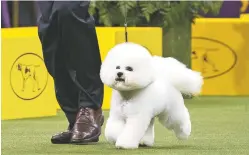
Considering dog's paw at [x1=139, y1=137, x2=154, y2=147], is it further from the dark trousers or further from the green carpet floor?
the dark trousers

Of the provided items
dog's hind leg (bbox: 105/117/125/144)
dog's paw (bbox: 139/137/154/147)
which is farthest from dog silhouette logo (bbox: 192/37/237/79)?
dog's hind leg (bbox: 105/117/125/144)

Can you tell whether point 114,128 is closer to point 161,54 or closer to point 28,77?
point 28,77

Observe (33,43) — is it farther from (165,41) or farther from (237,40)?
(237,40)

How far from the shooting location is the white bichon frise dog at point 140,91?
9.15 feet

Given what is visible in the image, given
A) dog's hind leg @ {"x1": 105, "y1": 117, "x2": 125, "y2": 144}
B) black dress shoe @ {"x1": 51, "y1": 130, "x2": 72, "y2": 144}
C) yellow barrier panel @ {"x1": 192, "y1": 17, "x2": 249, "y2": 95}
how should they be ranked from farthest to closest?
yellow barrier panel @ {"x1": 192, "y1": 17, "x2": 249, "y2": 95} → black dress shoe @ {"x1": 51, "y1": 130, "x2": 72, "y2": 144} → dog's hind leg @ {"x1": 105, "y1": 117, "x2": 125, "y2": 144}

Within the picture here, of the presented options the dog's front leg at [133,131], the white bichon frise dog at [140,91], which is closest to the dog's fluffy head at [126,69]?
the white bichon frise dog at [140,91]

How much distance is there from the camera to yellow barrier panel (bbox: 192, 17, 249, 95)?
6.32m

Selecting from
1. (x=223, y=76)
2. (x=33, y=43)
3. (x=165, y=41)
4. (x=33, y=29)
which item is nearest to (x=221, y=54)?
(x=223, y=76)

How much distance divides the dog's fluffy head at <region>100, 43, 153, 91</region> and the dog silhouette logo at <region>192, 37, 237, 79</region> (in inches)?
141

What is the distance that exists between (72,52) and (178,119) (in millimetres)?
503

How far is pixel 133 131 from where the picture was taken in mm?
2820

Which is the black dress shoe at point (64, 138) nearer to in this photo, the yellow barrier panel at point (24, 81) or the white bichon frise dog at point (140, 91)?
the white bichon frise dog at point (140, 91)

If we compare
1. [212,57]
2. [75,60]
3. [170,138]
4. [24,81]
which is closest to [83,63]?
[75,60]

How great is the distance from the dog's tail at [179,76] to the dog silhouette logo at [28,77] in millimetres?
1668
